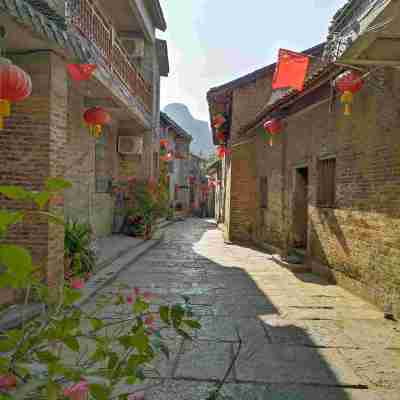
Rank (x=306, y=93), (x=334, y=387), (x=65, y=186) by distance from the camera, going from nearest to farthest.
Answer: (x=65, y=186), (x=334, y=387), (x=306, y=93)

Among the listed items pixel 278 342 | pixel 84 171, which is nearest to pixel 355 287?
pixel 278 342

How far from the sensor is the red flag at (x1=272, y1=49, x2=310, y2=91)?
5547mm

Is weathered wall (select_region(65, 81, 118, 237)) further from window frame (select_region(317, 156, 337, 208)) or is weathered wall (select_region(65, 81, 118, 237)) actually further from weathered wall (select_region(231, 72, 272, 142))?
window frame (select_region(317, 156, 337, 208))

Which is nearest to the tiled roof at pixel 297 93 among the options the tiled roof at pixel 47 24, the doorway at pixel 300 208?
the doorway at pixel 300 208

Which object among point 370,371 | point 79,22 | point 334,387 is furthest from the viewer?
point 79,22

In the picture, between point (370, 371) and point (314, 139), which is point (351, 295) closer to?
point (370, 371)

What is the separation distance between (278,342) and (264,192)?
7.73m

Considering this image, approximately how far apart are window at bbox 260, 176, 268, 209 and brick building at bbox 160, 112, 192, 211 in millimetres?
11184

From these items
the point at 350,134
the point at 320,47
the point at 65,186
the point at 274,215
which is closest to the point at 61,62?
the point at 65,186

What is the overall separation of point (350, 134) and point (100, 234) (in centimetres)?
734

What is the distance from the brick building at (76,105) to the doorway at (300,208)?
190 inches

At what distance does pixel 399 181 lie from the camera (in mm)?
4492

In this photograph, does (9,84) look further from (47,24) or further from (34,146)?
(34,146)

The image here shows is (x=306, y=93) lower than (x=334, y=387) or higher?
higher
